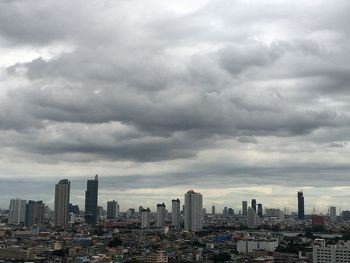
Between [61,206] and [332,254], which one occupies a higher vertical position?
[61,206]

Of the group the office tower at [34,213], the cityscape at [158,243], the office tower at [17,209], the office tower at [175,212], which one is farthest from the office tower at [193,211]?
the office tower at [17,209]

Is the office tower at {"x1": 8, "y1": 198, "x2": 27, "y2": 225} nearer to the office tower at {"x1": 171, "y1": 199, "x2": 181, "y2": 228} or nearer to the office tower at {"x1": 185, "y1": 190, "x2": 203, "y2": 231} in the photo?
the office tower at {"x1": 171, "y1": 199, "x2": 181, "y2": 228}

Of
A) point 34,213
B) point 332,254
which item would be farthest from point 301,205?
point 332,254

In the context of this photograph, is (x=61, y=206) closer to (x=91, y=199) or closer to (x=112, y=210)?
(x=91, y=199)

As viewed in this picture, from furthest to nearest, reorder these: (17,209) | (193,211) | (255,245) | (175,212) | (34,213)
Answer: (17,209) < (34,213) < (175,212) < (193,211) < (255,245)

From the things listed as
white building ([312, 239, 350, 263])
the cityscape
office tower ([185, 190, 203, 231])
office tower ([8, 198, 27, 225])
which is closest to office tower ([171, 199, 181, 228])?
the cityscape

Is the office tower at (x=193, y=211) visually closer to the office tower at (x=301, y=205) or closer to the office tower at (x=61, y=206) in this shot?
the office tower at (x=61, y=206)

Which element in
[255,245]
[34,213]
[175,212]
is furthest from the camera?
[34,213]
